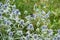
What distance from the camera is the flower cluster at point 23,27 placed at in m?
3.48

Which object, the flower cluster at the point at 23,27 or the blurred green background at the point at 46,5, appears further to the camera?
the blurred green background at the point at 46,5

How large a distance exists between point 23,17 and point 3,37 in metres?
0.76

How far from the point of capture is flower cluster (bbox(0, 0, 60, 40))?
11.4 feet

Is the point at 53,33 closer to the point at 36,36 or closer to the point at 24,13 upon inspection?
the point at 36,36

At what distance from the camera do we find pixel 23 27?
3.61 meters

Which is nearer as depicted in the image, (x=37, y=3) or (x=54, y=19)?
(x=54, y=19)

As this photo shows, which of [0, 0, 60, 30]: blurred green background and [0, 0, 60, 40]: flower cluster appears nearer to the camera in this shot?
[0, 0, 60, 40]: flower cluster

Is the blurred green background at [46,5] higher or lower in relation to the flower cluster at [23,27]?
higher

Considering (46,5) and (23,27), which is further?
(46,5)

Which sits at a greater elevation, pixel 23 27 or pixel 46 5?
pixel 46 5

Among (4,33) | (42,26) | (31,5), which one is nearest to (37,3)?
(31,5)

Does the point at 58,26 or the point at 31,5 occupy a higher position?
the point at 31,5

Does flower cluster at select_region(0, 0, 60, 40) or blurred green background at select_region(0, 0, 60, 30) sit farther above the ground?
blurred green background at select_region(0, 0, 60, 30)

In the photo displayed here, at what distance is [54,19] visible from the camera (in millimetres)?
4180
